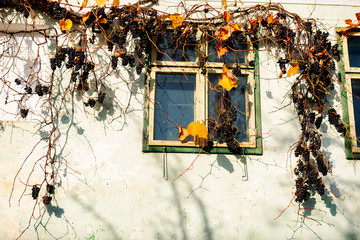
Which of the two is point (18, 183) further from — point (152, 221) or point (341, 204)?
point (341, 204)

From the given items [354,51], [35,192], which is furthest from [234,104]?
[35,192]

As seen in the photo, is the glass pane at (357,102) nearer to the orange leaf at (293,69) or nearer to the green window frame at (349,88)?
the green window frame at (349,88)

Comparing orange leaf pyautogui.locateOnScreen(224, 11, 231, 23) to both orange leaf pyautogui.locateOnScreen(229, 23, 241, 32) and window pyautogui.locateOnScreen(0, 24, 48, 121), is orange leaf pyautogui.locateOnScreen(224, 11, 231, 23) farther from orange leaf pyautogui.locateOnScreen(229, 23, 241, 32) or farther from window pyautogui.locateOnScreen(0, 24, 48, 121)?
window pyautogui.locateOnScreen(0, 24, 48, 121)

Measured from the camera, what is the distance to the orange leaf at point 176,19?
3371 millimetres

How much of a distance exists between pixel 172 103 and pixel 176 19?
771mm

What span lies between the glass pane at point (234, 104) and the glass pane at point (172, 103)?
0.61ft

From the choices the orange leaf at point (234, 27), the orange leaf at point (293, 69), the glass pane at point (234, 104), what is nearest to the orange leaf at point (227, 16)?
the orange leaf at point (234, 27)

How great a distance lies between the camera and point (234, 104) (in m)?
3.43

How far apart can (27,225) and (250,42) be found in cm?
258

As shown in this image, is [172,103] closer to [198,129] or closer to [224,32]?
[198,129]

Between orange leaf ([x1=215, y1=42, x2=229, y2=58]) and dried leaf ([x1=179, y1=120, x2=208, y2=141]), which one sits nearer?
dried leaf ([x1=179, y1=120, x2=208, y2=141])

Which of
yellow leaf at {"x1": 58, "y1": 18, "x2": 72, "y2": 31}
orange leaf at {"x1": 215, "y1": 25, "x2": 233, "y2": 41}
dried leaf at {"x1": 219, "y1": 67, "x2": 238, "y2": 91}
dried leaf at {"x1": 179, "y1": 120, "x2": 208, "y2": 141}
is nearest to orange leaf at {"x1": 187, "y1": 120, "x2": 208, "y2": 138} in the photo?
dried leaf at {"x1": 179, "y1": 120, "x2": 208, "y2": 141}

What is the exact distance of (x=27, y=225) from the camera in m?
3.09

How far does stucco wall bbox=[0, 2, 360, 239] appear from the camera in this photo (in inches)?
123
